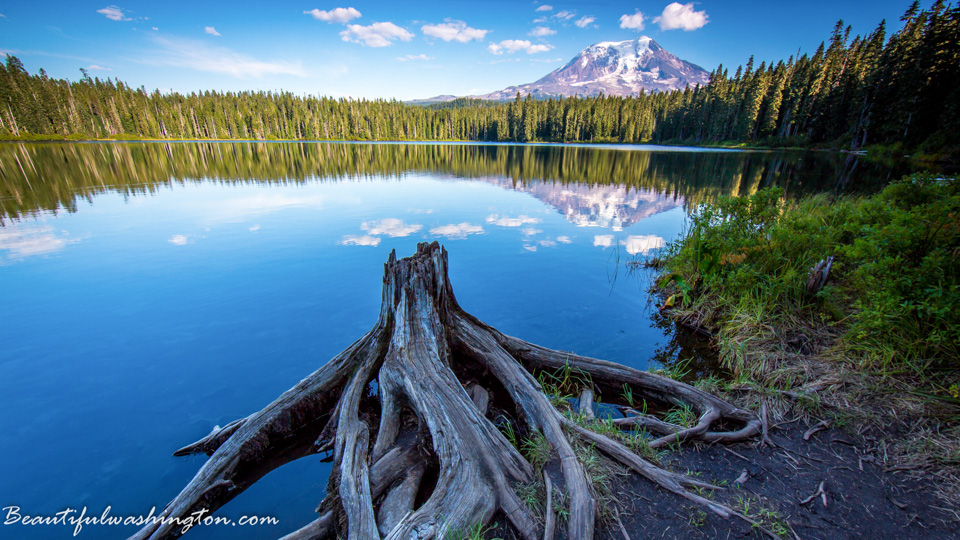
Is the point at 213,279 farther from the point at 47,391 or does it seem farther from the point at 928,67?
the point at 928,67

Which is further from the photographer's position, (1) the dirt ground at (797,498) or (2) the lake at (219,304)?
(2) the lake at (219,304)

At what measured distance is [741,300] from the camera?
22.0 feet

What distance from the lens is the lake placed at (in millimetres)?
4082

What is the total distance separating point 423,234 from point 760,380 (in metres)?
10.6

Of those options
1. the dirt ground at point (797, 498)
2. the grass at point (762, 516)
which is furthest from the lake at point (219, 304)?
the grass at point (762, 516)

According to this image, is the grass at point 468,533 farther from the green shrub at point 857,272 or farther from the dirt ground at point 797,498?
the green shrub at point 857,272

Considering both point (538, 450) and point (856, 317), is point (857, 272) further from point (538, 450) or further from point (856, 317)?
point (538, 450)

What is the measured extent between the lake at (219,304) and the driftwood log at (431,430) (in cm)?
48

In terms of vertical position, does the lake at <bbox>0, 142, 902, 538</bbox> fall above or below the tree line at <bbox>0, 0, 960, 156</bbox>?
below

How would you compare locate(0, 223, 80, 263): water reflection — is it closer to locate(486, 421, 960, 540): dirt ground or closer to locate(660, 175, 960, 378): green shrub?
locate(486, 421, 960, 540): dirt ground

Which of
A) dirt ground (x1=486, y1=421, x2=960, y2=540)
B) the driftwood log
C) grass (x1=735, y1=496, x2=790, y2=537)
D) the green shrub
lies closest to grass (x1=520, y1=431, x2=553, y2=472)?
the driftwood log

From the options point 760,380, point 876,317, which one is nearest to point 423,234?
point 760,380

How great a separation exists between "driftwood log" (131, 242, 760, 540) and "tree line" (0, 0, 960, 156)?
36.5 metres

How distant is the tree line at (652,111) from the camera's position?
3662 cm
